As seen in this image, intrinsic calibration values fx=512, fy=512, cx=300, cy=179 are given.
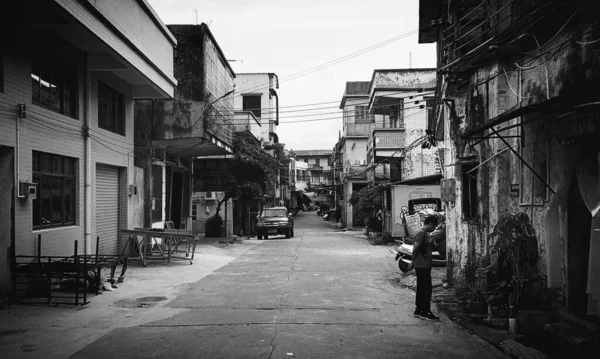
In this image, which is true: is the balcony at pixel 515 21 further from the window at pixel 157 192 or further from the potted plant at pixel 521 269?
the window at pixel 157 192

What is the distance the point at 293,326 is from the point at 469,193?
5479 mm

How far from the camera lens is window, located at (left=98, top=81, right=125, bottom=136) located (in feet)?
49.0

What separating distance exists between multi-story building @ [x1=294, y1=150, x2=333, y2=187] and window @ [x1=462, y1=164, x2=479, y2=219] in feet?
262

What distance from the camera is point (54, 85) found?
38.9 feet

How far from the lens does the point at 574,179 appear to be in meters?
6.80

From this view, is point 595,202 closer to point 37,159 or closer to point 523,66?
point 523,66

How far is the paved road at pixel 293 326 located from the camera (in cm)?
644

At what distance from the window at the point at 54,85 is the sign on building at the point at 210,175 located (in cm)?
1277

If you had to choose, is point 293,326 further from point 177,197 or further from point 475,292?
point 177,197

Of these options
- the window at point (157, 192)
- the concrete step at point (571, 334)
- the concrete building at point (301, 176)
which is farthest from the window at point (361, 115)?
the concrete building at point (301, 176)

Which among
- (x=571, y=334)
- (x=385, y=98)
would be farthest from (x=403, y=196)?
(x=571, y=334)

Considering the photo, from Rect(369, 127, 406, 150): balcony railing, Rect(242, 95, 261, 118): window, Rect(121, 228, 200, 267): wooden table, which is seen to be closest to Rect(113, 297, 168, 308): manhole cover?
Rect(121, 228, 200, 267): wooden table

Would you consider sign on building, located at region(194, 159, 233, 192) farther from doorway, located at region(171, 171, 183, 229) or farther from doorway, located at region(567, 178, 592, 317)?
doorway, located at region(567, 178, 592, 317)

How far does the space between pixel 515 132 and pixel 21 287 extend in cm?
948
